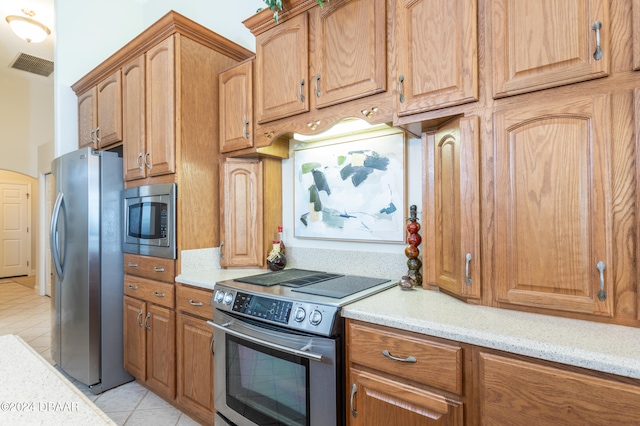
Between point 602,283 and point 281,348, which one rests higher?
point 602,283

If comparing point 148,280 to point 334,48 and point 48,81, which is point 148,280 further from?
point 48,81

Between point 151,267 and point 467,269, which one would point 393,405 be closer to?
point 467,269

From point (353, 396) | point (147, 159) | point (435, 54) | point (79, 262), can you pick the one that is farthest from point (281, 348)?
point (79, 262)

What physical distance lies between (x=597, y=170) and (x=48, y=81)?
7.98 m

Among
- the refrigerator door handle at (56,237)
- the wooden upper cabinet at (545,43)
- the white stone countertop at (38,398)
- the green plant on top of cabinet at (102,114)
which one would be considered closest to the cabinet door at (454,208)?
the wooden upper cabinet at (545,43)

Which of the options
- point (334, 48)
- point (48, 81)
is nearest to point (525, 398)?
point (334, 48)

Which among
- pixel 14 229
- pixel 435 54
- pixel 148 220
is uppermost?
pixel 435 54

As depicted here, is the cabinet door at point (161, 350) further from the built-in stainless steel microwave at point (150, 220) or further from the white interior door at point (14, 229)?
the white interior door at point (14, 229)

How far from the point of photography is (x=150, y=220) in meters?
2.35

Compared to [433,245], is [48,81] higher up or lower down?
higher up

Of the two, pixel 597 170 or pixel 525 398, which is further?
pixel 597 170

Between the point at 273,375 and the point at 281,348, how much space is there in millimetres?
197

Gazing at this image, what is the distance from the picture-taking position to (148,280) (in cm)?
235

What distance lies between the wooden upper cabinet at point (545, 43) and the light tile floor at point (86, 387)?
251 centimetres
